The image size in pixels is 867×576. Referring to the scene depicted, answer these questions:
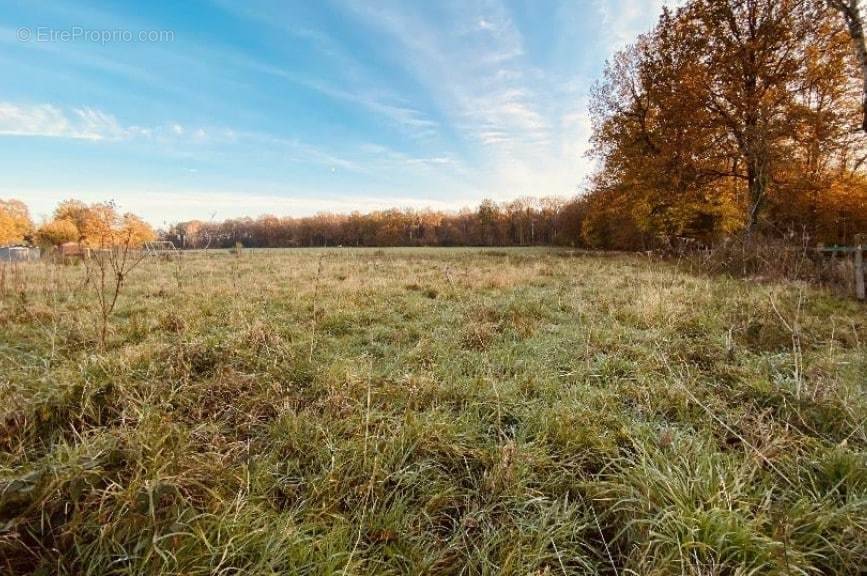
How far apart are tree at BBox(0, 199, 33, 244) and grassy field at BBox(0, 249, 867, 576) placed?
73.3 m

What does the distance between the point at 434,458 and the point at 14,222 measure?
284 feet

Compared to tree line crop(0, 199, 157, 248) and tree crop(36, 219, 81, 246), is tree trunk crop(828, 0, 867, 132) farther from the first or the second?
tree crop(36, 219, 81, 246)

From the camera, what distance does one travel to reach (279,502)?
2.13 meters

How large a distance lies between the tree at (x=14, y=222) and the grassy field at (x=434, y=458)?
73330mm

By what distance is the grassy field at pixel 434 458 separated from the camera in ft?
5.59

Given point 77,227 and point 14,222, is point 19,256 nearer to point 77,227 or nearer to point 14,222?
point 77,227

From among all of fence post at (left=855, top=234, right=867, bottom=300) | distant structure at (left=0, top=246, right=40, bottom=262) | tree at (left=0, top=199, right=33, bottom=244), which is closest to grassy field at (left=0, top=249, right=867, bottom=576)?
fence post at (left=855, top=234, right=867, bottom=300)

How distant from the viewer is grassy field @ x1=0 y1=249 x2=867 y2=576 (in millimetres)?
1703

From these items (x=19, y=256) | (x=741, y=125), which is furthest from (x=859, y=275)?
(x=19, y=256)

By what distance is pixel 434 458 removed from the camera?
251 cm

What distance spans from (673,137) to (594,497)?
63.0ft

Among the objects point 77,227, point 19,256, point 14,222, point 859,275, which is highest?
point 14,222

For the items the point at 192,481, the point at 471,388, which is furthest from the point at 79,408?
the point at 471,388

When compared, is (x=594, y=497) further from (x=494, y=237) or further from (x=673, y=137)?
(x=494, y=237)
